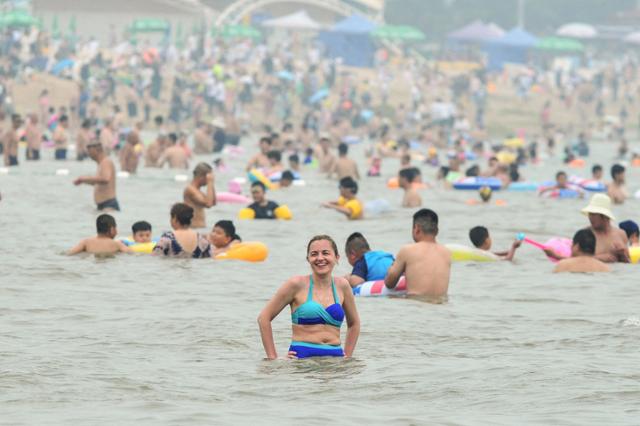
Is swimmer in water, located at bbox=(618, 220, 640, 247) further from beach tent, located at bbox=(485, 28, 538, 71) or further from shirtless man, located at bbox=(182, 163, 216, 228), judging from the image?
beach tent, located at bbox=(485, 28, 538, 71)

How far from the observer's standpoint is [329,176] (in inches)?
1196

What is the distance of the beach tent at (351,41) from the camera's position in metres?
56.9

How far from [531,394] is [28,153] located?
78.1 ft

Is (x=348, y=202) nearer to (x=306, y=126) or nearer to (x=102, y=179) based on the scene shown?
(x=102, y=179)

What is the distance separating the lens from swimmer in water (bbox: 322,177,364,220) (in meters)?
20.6

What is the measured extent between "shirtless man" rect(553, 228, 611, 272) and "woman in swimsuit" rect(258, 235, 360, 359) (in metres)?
5.92

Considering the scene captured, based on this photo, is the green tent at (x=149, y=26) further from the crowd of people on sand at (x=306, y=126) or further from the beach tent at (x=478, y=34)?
the beach tent at (x=478, y=34)

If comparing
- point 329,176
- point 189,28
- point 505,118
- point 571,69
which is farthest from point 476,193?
point 571,69

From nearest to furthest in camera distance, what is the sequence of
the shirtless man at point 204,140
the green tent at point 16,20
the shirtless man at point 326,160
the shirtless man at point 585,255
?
the shirtless man at point 585,255 < the shirtless man at point 326,160 < the shirtless man at point 204,140 < the green tent at point 16,20

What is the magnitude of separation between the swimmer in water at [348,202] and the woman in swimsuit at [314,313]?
10.7 meters

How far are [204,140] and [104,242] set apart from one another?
21.3 metres

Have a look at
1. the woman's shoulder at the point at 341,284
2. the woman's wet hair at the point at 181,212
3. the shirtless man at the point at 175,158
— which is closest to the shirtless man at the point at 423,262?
the woman's wet hair at the point at 181,212

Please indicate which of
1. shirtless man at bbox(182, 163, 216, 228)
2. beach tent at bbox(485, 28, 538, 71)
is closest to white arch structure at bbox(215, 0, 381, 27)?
beach tent at bbox(485, 28, 538, 71)

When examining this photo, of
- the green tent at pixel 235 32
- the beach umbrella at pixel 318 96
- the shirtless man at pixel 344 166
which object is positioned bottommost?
the shirtless man at pixel 344 166
